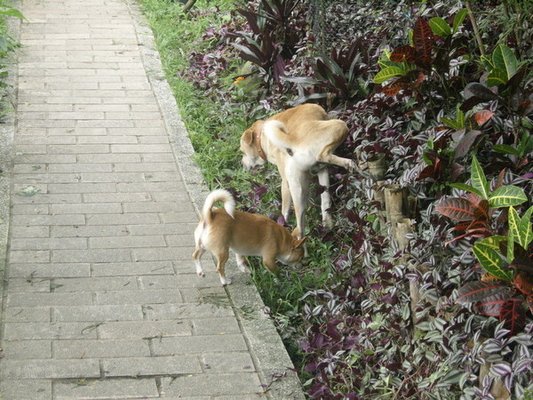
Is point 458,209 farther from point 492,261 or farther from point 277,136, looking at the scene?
point 277,136

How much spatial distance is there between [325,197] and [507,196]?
7.15 feet

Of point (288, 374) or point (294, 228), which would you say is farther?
point (294, 228)

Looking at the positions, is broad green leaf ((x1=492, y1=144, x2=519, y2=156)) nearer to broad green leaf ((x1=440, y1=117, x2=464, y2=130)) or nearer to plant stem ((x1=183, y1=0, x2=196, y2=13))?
broad green leaf ((x1=440, y1=117, x2=464, y2=130))

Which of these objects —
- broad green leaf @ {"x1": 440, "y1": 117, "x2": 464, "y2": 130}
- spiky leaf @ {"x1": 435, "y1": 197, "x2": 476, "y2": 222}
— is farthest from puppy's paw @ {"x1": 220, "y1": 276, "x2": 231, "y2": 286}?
spiky leaf @ {"x1": 435, "y1": 197, "x2": 476, "y2": 222}

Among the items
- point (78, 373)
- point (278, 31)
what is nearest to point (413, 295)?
point (78, 373)

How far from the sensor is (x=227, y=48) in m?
10.2

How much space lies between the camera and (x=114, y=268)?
623 cm

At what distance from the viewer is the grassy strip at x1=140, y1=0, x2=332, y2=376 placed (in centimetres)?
614

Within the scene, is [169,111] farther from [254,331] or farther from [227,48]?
[254,331]

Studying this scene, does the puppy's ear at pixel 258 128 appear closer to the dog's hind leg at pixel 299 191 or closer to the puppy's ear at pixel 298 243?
the dog's hind leg at pixel 299 191

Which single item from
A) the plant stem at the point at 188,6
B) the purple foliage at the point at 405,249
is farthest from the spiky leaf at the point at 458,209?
the plant stem at the point at 188,6

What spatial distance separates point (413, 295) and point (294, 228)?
2.02 metres

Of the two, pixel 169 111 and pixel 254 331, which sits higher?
pixel 254 331

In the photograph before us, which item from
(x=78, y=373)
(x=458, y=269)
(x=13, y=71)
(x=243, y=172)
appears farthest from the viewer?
(x=13, y=71)
